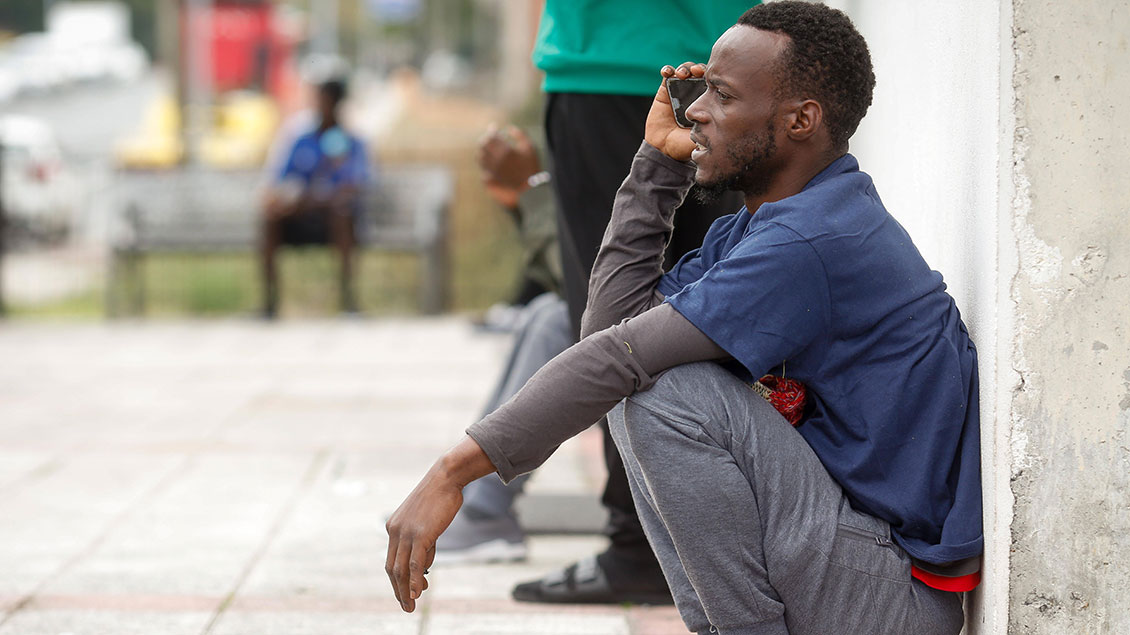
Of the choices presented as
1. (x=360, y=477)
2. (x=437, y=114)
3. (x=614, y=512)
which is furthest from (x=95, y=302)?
(x=437, y=114)

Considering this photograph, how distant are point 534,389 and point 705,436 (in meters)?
0.27

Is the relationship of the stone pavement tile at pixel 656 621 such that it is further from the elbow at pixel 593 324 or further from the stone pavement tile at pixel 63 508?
the stone pavement tile at pixel 63 508

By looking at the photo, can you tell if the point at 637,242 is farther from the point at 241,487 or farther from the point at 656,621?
the point at 241,487

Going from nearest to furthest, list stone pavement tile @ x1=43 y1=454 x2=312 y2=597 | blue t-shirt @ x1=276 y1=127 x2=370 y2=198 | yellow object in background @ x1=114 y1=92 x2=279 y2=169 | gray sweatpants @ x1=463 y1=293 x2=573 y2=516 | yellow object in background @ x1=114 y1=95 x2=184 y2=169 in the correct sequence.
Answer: stone pavement tile @ x1=43 y1=454 x2=312 y2=597 → gray sweatpants @ x1=463 y1=293 x2=573 y2=516 → blue t-shirt @ x1=276 y1=127 x2=370 y2=198 → yellow object in background @ x1=114 y1=95 x2=184 y2=169 → yellow object in background @ x1=114 y1=92 x2=279 y2=169

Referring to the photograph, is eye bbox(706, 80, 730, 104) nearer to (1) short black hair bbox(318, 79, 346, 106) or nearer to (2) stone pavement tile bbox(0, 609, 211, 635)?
(2) stone pavement tile bbox(0, 609, 211, 635)

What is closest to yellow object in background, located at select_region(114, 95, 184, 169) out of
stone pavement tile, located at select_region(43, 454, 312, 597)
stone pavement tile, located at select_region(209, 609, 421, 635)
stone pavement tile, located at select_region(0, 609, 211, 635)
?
stone pavement tile, located at select_region(43, 454, 312, 597)

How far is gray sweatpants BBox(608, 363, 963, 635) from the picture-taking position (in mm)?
2117

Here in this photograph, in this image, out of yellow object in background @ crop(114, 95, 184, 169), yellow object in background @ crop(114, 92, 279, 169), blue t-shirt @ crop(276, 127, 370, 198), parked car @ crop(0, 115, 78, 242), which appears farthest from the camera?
yellow object in background @ crop(114, 92, 279, 169)

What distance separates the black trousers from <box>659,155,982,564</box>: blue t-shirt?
0.81 meters

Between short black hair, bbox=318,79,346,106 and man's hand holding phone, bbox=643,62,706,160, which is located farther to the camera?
short black hair, bbox=318,79,346,106

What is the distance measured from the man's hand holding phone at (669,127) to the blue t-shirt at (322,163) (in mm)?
6972

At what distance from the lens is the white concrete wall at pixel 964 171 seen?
2.07 meters

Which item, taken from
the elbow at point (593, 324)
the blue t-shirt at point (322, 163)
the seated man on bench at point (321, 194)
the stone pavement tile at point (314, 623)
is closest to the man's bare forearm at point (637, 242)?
the elbow at point (593, 324)

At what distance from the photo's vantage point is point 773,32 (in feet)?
7.17
